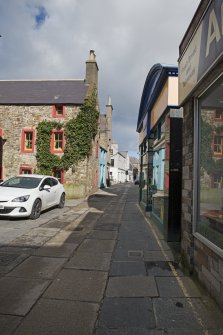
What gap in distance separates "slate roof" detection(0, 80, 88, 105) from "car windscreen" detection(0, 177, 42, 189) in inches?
491

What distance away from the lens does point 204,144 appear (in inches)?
Result: 207

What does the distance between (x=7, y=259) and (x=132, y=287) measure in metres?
2.69

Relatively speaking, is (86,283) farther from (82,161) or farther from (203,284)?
(82,161)

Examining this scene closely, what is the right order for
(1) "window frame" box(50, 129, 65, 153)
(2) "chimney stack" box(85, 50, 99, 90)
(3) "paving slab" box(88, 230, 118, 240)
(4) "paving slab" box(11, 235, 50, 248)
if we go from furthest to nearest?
1. (2) "chimney stack" box(85, 50, 99, 90)
2. (1) "window frame" box(50, 129, 65, 153)
3. (3) "paving slab" box(88, 230, 118, 240)
4. (4) "paving slab" box(11, 235, 50, 248)

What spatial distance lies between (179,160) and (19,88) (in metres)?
Result: 22.8

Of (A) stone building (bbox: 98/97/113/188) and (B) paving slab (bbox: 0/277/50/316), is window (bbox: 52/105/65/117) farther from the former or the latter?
(B) paving slab (bbox: 0/277/50/316)

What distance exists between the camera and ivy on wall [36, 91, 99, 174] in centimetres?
2367

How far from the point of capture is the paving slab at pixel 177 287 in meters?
4.64

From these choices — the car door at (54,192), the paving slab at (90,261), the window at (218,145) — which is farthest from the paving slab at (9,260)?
the car door at (54,192)

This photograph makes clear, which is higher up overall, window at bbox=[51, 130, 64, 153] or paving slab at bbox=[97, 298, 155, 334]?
window at bbox=[51, 130, 64, 153]

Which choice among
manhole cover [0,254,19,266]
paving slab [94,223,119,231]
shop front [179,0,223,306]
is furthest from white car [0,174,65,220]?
shop front [179,0,223,306]

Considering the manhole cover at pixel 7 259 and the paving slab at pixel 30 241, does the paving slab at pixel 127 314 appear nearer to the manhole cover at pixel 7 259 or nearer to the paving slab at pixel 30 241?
the manhole cover at pixel 7 259

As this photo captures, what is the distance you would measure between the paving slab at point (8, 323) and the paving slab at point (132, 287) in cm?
136

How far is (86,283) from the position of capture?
5051mm
